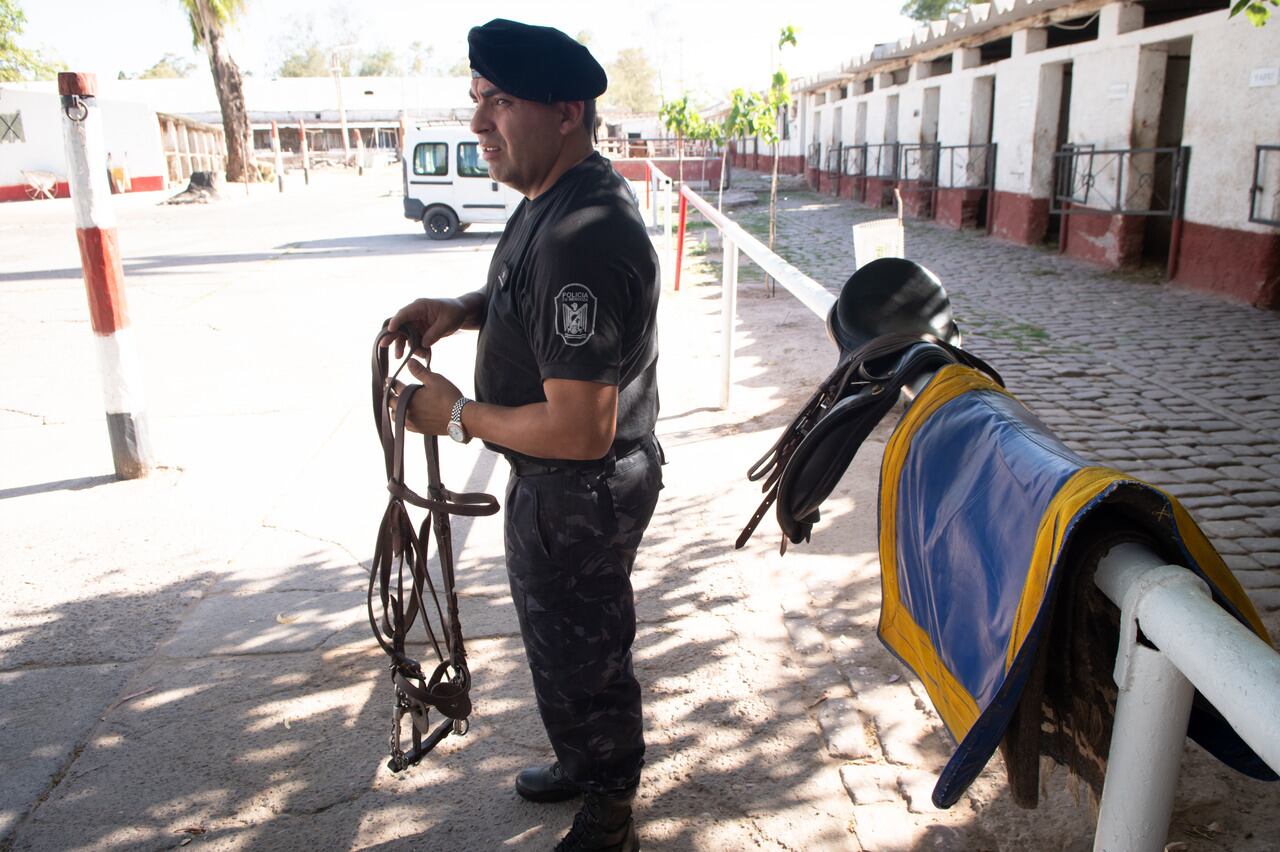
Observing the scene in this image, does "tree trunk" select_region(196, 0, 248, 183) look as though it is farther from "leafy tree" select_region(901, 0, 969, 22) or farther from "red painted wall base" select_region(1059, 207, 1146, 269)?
"leafy tree" select_region(901, 0, 969, 22)

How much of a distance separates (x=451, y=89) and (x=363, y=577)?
65.4 meters

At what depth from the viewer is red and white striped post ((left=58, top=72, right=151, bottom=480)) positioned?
15.2 feet

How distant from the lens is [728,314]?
589cm

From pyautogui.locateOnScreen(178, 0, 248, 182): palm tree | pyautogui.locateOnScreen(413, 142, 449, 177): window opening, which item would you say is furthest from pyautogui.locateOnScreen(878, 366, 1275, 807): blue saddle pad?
pyautogui.locateOnScreen(178, 0, 248, 182): palm tree

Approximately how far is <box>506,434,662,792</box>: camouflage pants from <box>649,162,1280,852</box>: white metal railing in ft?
3.75

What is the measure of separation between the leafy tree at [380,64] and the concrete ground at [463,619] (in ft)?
398

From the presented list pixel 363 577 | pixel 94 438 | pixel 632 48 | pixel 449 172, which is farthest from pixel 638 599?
pixel 632 48

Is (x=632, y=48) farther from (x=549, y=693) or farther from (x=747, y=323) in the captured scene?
(x=549, y=693)

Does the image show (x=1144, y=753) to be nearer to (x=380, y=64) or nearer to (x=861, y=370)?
(x=861, y=370)

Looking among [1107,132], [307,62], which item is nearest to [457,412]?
[1107,132]

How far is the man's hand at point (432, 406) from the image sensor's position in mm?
2029

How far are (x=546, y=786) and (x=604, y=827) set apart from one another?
0.31m

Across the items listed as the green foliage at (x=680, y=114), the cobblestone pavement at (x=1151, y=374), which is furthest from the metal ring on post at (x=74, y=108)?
the green foliage at (x=680, y=114)

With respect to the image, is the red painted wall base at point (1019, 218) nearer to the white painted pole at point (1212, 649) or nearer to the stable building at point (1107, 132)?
the stable building at point (1107, 132)
